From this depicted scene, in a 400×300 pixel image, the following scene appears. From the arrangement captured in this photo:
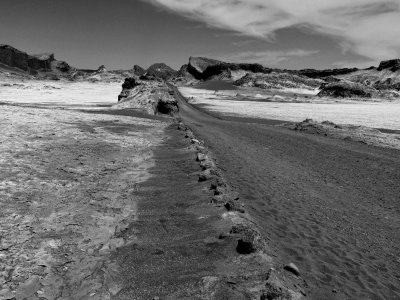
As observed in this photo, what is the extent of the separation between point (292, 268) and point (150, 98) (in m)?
34.4

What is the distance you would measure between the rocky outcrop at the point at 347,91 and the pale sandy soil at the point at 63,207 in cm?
8729

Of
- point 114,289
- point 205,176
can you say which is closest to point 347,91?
point 205,176

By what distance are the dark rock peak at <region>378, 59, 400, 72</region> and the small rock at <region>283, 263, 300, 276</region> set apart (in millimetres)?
173455

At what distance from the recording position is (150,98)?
4006 cm

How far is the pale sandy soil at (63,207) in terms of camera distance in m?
6.55

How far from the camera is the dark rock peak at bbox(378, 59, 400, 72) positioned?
15788 cm

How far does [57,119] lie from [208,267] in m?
18.4

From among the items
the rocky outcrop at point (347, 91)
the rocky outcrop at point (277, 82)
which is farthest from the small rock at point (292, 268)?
the rocky outcrop at point (277, 82)

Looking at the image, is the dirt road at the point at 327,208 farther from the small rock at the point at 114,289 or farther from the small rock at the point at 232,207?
the small rock at the point at 114,289

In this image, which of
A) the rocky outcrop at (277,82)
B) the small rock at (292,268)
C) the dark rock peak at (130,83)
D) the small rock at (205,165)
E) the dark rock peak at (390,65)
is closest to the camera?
the small rock at (292,268)

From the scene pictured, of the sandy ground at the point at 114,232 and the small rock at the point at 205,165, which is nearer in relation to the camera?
the sandy ground at the point at 114,232

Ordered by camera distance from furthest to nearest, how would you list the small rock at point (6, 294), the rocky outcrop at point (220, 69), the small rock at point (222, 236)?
the rocky outcrop at point (220, 69), the small rock at point (222, 236), the small rock at point (6, 294)

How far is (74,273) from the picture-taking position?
6848 mm

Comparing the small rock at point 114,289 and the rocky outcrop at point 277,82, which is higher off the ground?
the rocky outcrop at point 277,82
